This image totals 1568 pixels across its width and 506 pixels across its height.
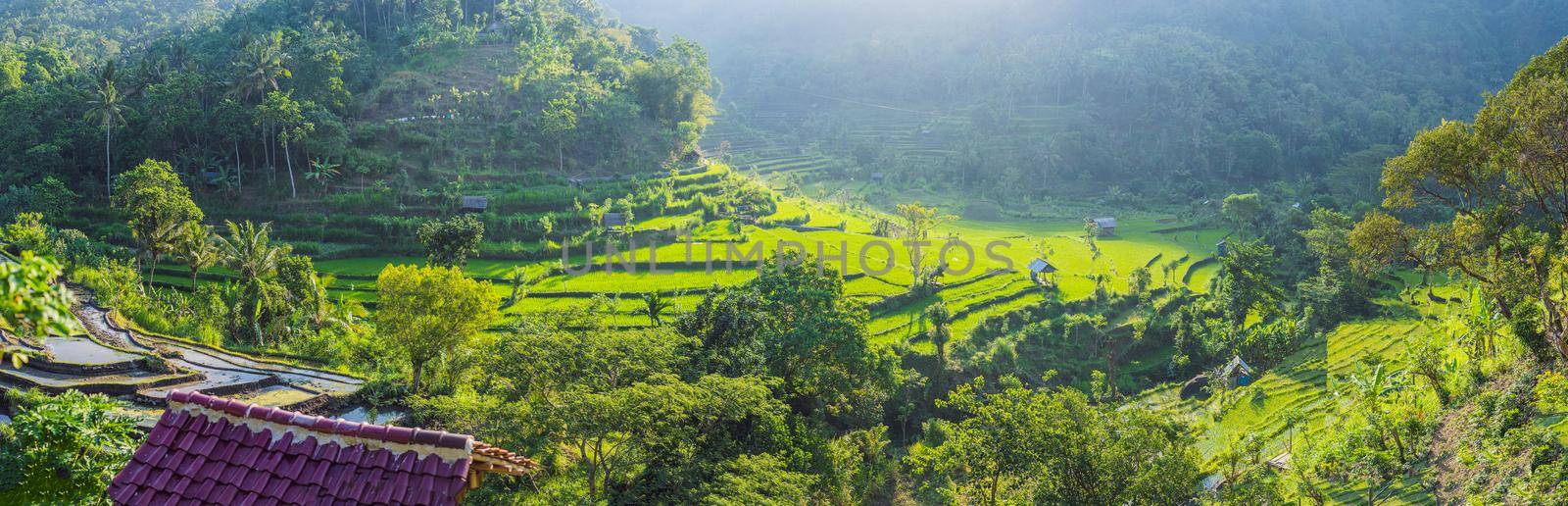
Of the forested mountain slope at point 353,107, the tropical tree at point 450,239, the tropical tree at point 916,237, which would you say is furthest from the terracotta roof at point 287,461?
the forested mountain slope at point 353,107

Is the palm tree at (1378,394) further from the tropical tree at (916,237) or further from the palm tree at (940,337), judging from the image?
the tropical tree at (916,237)

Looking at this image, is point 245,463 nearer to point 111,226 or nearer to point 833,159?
point 111,226

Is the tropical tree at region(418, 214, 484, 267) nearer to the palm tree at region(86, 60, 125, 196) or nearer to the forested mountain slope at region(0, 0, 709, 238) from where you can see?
the forested mountain slope at region(0, 0, 709, 238)

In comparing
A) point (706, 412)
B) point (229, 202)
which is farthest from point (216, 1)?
point (706, 412)

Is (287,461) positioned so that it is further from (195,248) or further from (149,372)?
(195,248)

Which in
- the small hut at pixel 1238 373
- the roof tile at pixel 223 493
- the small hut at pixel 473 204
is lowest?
the small hut at pixel 1238 373

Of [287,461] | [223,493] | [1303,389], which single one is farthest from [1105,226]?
[223,493]

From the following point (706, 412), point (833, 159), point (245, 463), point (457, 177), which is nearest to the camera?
point (245, 463)
